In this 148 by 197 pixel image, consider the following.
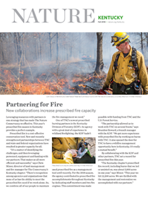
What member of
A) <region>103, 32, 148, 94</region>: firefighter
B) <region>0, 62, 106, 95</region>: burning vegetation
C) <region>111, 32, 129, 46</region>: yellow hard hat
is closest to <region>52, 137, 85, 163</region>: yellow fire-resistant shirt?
<region>0, 62, 106, 95</region>: burning vegetation

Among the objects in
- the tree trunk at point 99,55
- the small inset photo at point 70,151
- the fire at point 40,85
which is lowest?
the small inset photo at point 70,151

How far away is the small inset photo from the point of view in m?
2.75

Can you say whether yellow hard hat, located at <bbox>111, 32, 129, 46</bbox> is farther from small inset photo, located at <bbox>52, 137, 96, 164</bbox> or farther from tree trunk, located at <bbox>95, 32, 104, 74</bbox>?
small inset photo, located at <bbox>52, 137, 96, 164</bbox>

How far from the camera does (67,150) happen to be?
9.24 feet

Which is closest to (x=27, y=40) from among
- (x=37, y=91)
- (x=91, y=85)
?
(x=37, y=91)

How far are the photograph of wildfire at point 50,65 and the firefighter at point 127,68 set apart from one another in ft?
2.06

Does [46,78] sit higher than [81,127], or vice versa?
[46,78]

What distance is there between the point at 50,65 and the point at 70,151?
99.8 inches

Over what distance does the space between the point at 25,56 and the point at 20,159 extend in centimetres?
284

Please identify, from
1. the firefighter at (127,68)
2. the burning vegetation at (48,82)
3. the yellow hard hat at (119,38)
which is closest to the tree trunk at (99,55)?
the burning vegetation at (48,82)

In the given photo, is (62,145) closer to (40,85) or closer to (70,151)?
(70,151)

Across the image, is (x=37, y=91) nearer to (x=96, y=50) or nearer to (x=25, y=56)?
(x=25, y=56)

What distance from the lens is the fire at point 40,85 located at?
3.88 meters

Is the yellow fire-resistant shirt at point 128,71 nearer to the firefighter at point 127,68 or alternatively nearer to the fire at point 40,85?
the firefighter at point 127,68
